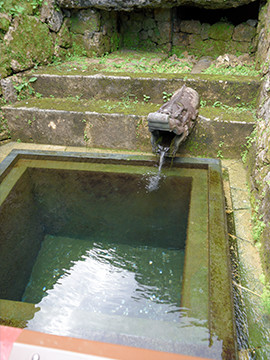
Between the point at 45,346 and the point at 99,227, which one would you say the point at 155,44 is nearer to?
the point at 99,227

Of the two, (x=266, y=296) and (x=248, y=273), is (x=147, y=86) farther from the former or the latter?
(x=266, y=296)

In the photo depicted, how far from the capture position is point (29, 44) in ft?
14.6

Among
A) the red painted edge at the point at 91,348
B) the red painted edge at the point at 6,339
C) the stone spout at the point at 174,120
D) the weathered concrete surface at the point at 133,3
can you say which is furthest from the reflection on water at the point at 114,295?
the weathered concrete surface at the point at 133,3

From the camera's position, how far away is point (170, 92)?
161 inches

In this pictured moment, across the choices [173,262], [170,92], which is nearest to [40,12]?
[170,92]

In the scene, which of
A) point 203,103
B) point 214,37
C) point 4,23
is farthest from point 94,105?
point 214,37

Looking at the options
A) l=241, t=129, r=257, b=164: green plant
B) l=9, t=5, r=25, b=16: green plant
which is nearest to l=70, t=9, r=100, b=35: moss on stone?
l=9, t=5, r=25, b=16: green plant

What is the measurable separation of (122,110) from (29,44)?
1989 millimetres

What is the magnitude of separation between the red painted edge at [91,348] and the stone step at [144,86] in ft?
11.2

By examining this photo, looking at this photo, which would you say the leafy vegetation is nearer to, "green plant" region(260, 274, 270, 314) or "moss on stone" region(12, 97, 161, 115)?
"moss on stone" region(12, 97, 161, 115)

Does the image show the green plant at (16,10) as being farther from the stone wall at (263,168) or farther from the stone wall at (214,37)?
the stone wall at (263,168)

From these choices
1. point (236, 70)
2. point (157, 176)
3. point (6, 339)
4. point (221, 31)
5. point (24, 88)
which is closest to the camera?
point (6, 339)

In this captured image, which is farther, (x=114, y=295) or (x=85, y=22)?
(x=85, y=22)

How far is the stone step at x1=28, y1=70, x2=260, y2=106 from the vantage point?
3.82 m
